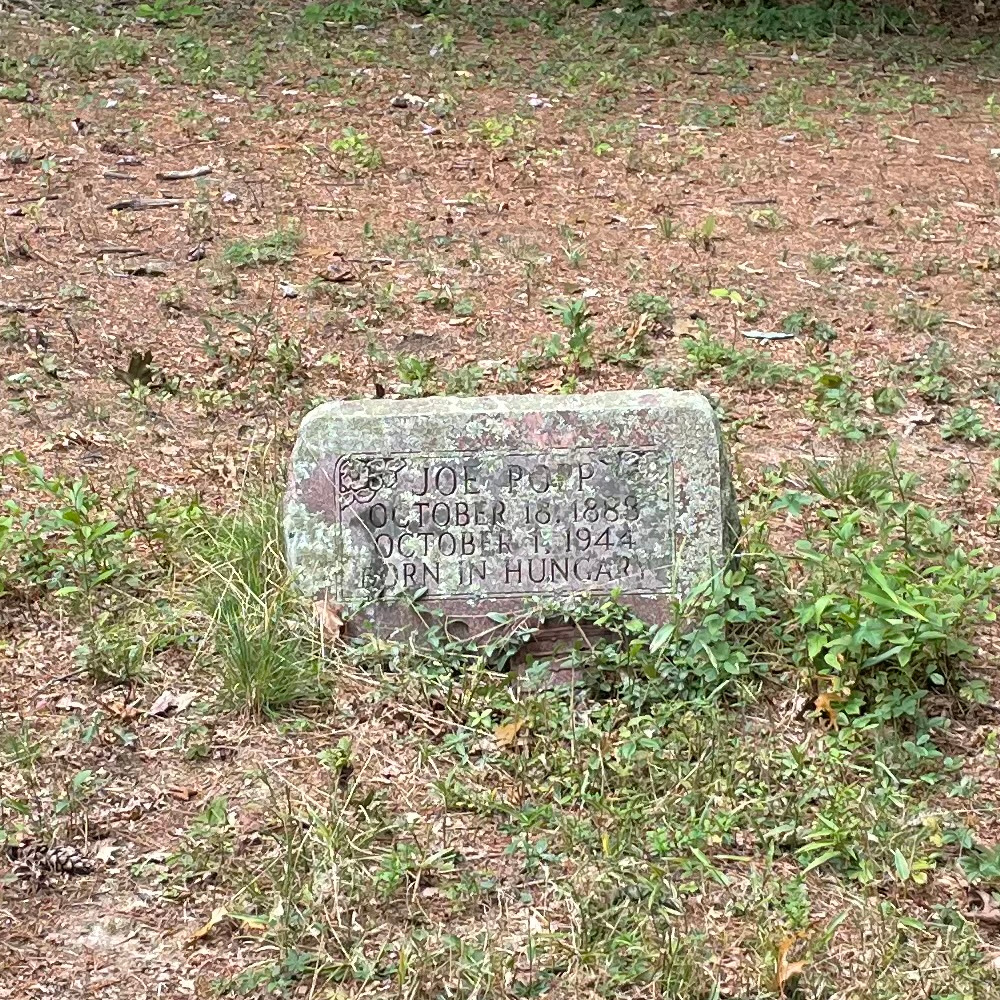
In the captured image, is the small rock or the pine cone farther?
the small rock

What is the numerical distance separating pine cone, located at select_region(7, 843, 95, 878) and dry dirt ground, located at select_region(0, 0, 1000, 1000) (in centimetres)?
2

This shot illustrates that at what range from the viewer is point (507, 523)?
3607 millimetres

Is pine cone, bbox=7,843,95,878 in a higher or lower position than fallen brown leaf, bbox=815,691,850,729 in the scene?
lower

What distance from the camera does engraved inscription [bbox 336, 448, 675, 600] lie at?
3.59 m

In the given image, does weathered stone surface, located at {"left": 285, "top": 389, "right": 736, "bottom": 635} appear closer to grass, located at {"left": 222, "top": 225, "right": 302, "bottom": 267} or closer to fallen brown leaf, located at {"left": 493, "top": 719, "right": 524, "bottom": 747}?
fallen brown leaf, located at {"left": 493, "top": 719, "right": 524, "bottom": 747}

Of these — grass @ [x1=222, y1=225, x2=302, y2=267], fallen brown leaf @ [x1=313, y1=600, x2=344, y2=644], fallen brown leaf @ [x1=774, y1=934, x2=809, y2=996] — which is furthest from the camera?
grass @ [x1=222, y1=225, x2=302, y2=267]

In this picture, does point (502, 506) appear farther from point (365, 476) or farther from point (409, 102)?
point (409, 102)

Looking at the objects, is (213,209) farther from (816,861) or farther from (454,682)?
(816,861)

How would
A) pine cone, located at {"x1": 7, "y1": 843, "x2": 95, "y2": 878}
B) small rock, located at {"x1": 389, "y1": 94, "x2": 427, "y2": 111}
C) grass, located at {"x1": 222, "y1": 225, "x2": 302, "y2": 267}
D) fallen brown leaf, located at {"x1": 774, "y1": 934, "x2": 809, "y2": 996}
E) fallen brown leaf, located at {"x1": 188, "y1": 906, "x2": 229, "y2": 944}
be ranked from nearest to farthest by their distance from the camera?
fallen brown leaf, located at {"x1": 774, "y1": 934, "x2": 809, "y2": 996}
fallen brown leaf, located at {"x1": 188, "y1": 906, "x2": 229, "y2": 944}
pine cone, located at {"x1": 7, "y1": 843, "x2": 95, "y2": 878}
grass, located at {"x1": 222, "y1": 225, "x2": 302, "y2": 267}
small rock, located at {"x1": 389, "y1": 94, "x2": 427, "y2": 111}

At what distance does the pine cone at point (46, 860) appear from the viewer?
2.97 metres

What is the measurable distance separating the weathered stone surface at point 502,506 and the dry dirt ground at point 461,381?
0.90ft

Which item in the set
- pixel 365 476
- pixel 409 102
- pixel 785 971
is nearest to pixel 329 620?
pixel 365 476

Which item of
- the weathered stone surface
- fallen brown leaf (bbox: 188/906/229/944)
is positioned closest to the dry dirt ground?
fallen brown leaf (bbox: 188/906/229/944)

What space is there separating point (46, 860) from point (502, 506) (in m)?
1.40
